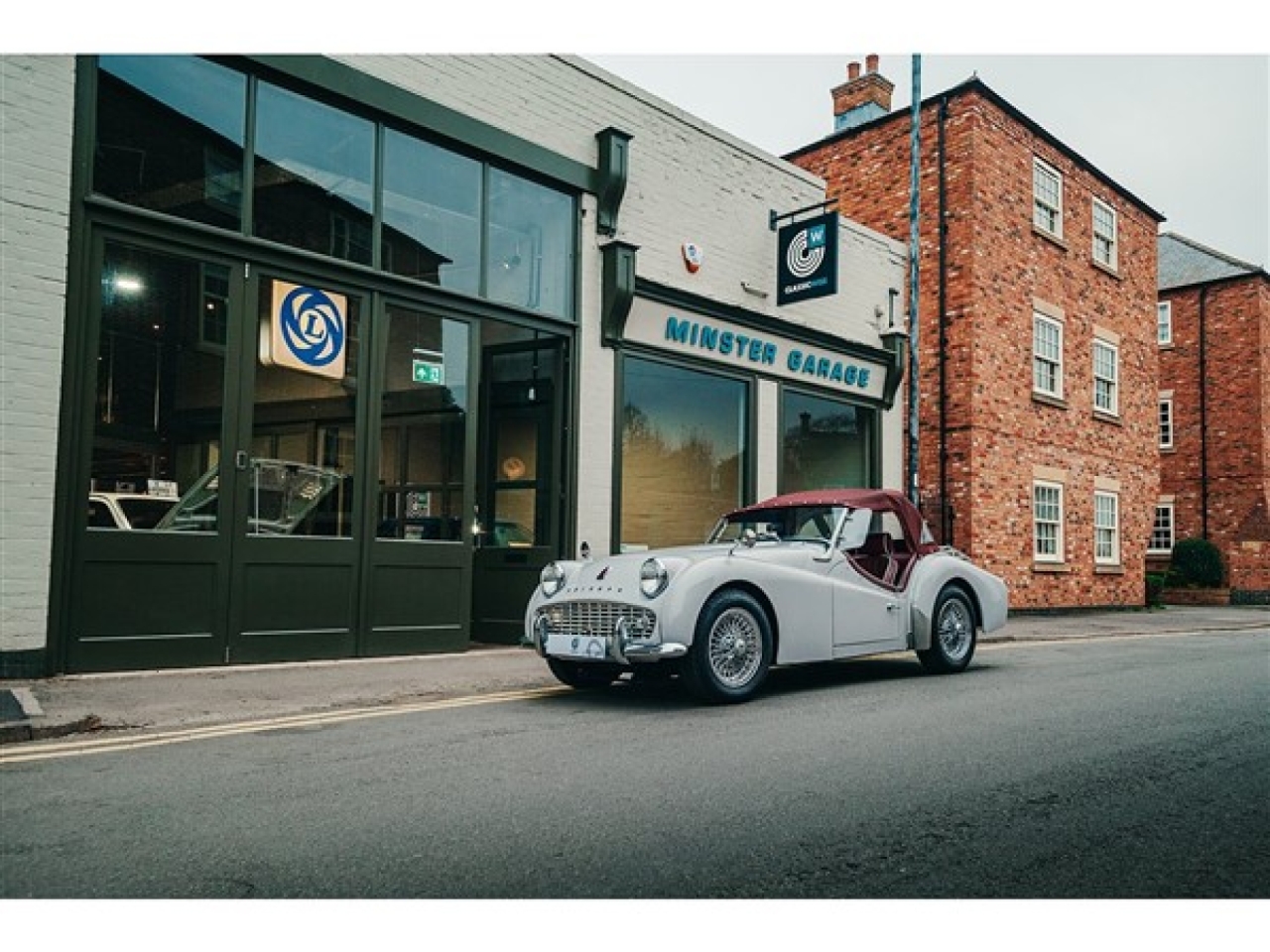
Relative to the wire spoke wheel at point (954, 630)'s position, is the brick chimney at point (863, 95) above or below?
above

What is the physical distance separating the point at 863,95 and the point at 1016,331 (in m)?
5.95

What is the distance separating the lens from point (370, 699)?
272 inches

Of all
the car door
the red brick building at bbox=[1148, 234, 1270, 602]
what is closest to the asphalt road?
the car door

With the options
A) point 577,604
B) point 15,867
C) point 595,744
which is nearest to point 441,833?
point 15,867

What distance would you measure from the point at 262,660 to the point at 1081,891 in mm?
6949

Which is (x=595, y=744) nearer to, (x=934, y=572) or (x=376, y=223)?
(x=934, y=572)

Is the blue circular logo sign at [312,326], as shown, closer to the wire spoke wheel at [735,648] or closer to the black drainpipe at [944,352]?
the wire spoke wheel at [735,648]

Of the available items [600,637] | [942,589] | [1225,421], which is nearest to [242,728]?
[600,637]

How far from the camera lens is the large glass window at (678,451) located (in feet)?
39.8

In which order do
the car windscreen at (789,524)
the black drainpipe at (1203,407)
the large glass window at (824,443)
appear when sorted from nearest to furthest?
the car windscreen at (789,524), the large glass window at (824,443), the black drainpipe at (1203,407)

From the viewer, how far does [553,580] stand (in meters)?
7.27

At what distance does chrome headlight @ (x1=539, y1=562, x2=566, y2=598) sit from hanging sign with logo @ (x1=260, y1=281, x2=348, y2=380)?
Answer: 125 inches

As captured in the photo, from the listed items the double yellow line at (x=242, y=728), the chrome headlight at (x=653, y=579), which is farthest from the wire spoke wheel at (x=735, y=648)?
the double yellow line at (x=242, y=728)

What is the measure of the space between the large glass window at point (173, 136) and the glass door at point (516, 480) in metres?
3.43
